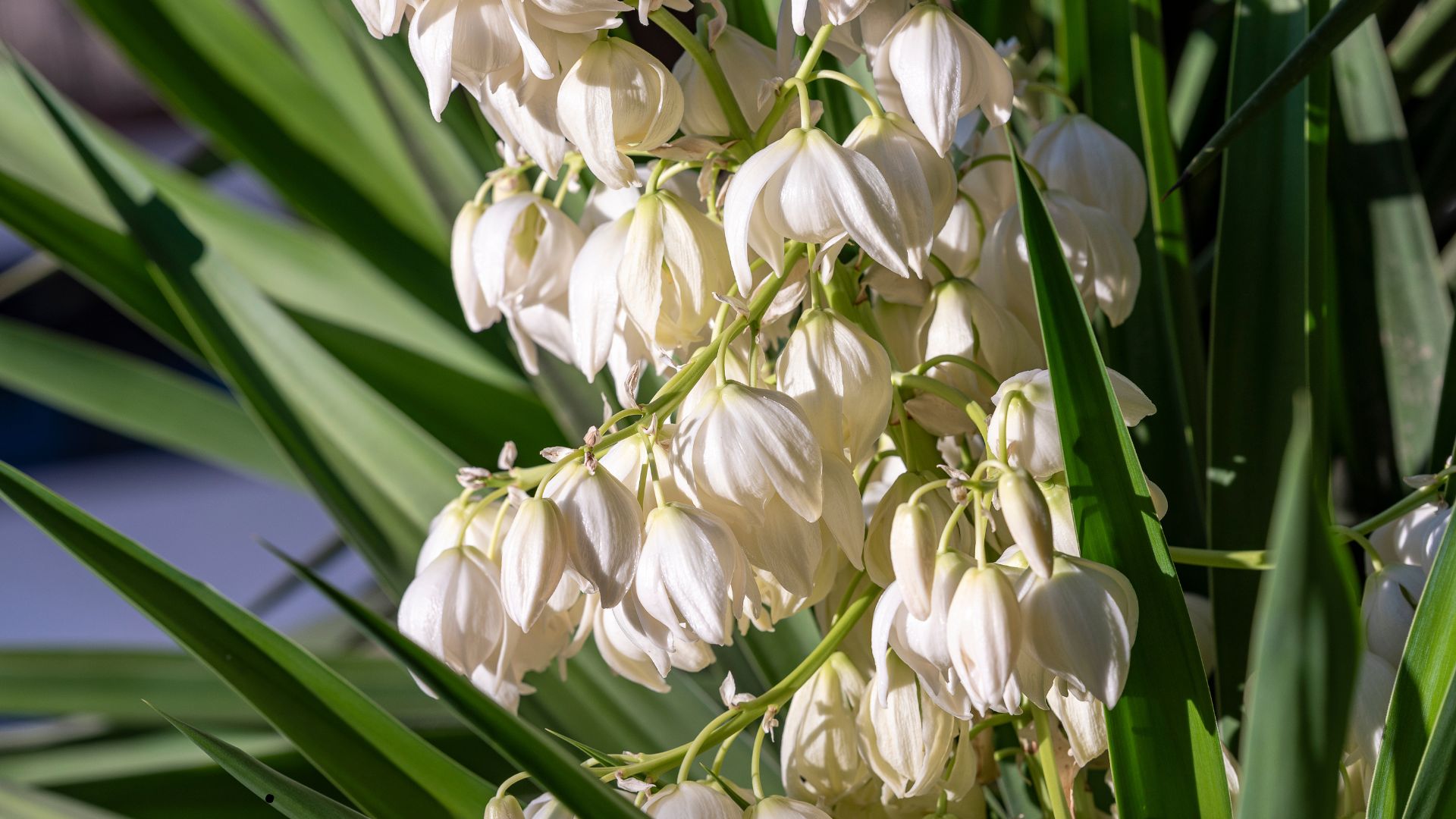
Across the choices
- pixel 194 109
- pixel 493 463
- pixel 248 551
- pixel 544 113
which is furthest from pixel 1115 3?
pixel 248 551

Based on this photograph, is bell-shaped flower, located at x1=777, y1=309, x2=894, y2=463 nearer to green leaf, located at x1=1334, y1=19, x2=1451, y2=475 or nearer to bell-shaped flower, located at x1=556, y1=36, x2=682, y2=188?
bell-shaped flower, located at x1=556, y1=36, x2=682, y2=188

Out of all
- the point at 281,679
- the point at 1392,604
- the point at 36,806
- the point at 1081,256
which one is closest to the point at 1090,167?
the point at 1081,256

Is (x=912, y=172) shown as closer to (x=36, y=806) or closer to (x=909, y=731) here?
(x=909, y=731)

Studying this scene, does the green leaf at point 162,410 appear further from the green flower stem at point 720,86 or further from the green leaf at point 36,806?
the green flower stem at point 720,86

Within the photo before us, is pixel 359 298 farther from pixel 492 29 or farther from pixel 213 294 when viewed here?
pixel 492 29

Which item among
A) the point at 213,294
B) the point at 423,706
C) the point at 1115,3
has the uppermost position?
the point at 213,294

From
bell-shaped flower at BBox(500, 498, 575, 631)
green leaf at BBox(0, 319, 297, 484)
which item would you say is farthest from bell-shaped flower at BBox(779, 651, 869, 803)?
green leaf at BBox(0, 319, 297, 484)

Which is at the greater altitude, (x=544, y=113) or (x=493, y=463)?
(x=544, y=113)
